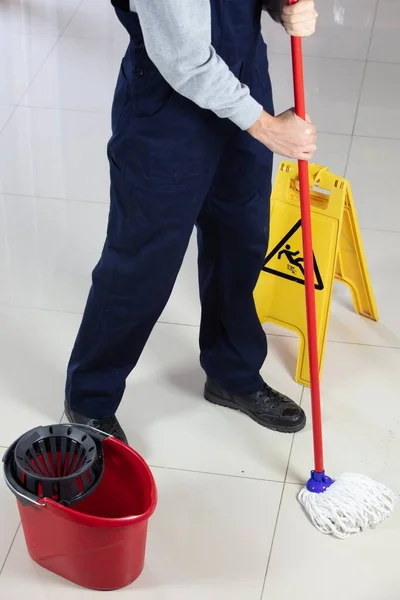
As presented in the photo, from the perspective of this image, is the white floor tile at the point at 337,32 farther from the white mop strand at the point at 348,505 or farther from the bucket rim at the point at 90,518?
the bucket rim at the point at 90,518

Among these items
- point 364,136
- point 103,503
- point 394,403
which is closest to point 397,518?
point 394,403

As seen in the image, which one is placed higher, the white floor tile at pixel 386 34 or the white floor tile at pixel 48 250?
the white floor tile at pixel 386 34

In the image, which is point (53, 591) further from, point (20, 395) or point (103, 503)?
point (20, 395)

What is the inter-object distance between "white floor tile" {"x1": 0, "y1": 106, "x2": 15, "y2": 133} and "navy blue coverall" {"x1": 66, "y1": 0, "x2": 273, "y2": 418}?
1411 mm

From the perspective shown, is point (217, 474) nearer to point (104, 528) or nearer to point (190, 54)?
point (104, 528)

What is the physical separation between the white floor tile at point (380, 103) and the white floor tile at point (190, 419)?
114cm

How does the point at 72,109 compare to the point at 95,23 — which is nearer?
the point at 72,109

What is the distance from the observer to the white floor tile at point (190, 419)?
78.5 inches

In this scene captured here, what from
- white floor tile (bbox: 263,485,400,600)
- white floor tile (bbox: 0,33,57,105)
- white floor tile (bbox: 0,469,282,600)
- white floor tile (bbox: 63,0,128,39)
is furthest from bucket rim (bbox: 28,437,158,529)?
white floor tile (bbox: 63,0,128,39)

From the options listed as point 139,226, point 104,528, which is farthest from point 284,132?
point 104,528

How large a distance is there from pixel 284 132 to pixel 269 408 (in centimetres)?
74

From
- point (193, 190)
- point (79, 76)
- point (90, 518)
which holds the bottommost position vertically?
point (90, 518)

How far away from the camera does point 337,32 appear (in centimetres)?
376

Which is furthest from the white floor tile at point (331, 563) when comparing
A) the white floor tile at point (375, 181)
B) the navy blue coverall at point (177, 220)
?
the white floor tile at point (375, 181)
